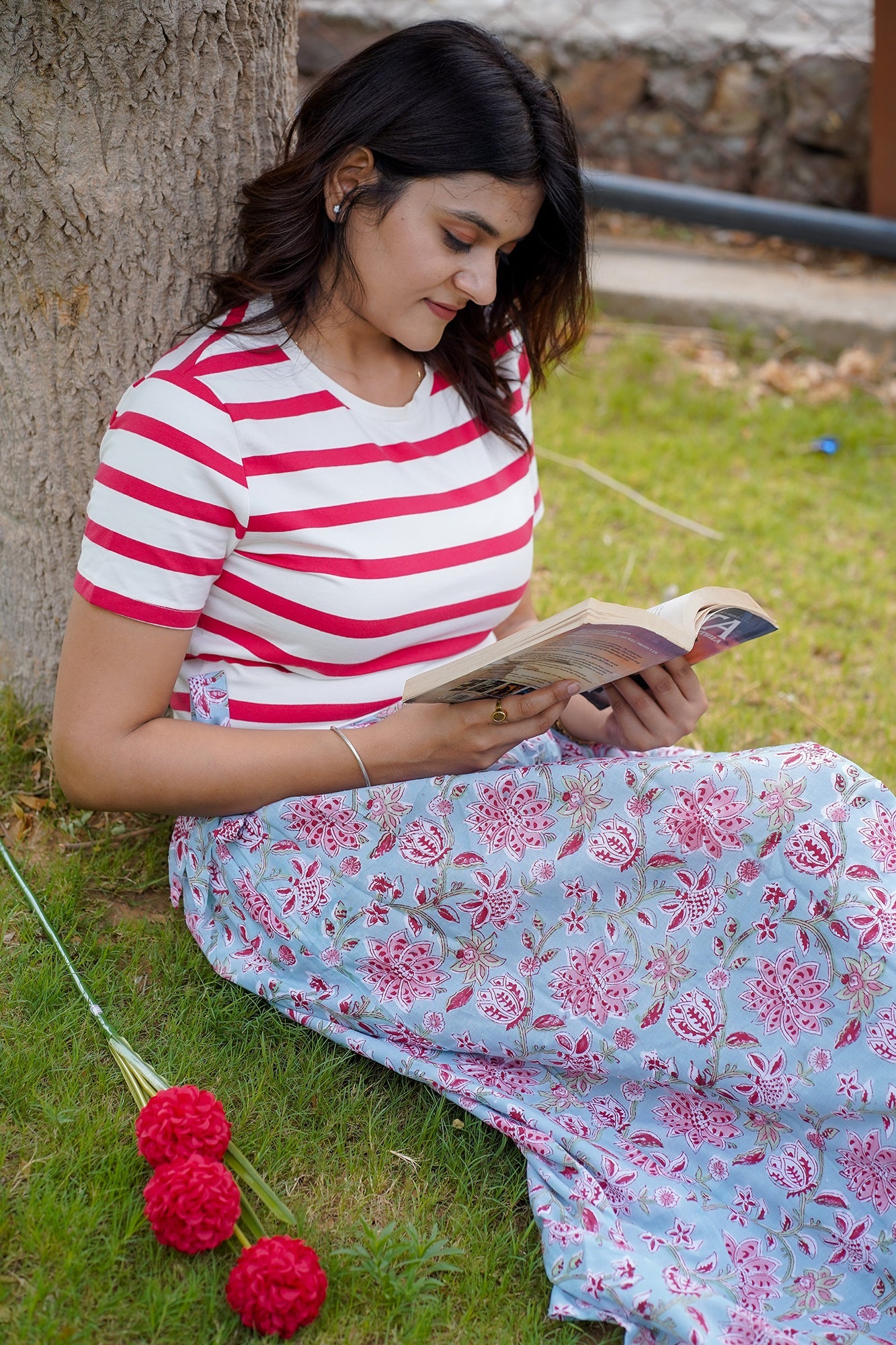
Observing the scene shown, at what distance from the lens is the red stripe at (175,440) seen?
5.23ft

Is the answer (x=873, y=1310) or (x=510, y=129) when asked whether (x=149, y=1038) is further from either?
(x=510, y=129)

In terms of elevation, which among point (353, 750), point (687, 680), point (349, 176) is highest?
point (349, 176)

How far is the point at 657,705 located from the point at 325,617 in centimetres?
48

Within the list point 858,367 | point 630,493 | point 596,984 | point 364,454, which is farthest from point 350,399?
point 858,367

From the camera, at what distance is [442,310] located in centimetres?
178

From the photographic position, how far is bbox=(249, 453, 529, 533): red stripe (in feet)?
5.49

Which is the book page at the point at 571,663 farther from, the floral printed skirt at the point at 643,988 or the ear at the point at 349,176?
the ear at the point at 349,176

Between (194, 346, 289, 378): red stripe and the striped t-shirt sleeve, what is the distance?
0.13ft

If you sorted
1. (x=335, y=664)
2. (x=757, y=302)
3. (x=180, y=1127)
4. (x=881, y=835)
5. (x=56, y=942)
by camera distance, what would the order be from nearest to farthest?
(x=180, y=1127) < (x=881, y=835) < (x=335, y=664) < (x=56, y=942) < (x=757, y=302)

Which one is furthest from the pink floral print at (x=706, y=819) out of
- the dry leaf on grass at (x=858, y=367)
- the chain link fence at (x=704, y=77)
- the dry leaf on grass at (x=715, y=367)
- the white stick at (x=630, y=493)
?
the chain link fence at (x=704, y=77)

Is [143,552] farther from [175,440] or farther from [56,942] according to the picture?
[56,942]

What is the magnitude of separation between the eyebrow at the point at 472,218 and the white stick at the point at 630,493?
1.89 m

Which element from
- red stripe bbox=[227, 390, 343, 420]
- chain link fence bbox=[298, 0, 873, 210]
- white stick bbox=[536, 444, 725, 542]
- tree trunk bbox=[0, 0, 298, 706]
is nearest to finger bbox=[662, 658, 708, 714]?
red stripe bbox=[227, 390, 343, 420]

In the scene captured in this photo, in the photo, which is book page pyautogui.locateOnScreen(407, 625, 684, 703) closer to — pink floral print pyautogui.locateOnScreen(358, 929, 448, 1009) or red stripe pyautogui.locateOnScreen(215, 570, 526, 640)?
red stripe pyautogui.locateOnScreen(215, 570, 526, 640)
